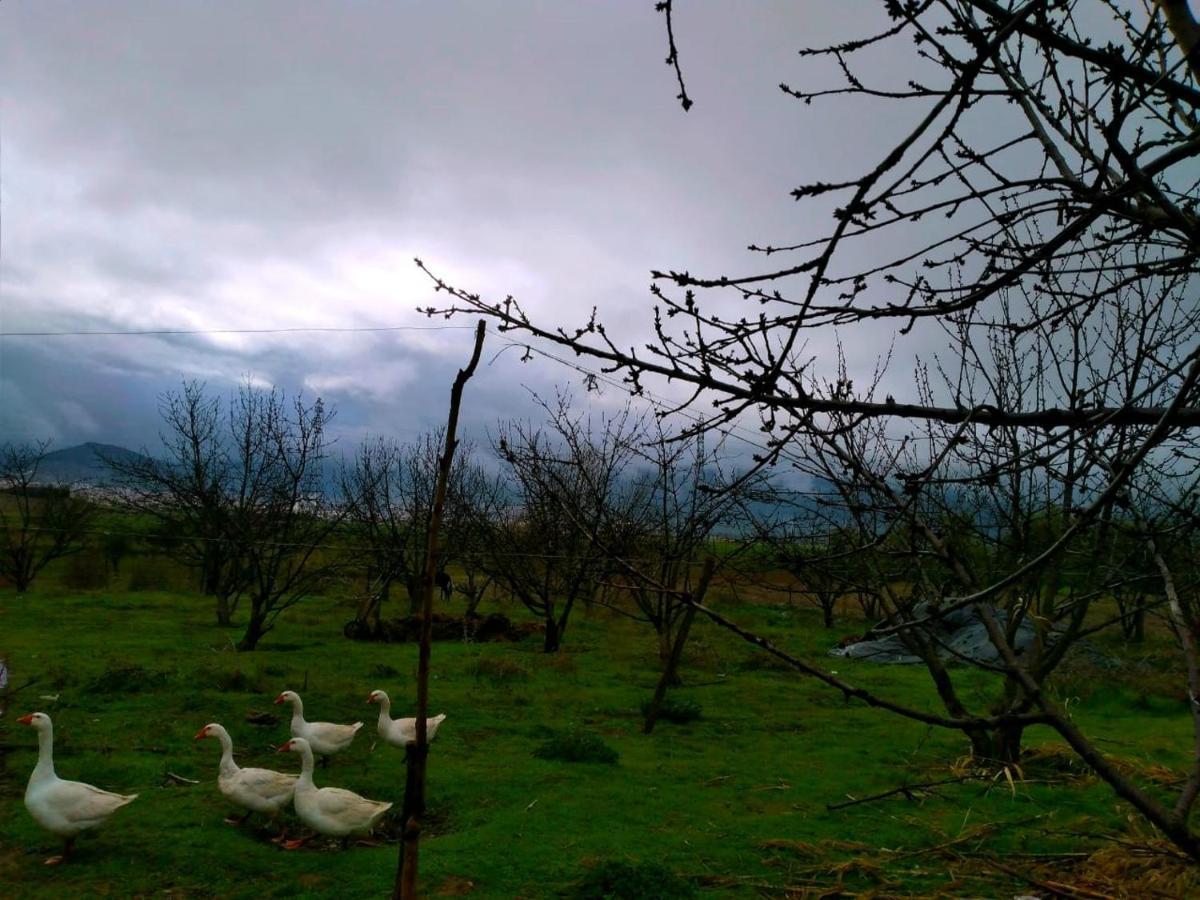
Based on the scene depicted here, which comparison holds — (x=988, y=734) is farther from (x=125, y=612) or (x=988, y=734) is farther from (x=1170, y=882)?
(x=125, y=612)

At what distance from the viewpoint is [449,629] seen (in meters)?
17.0

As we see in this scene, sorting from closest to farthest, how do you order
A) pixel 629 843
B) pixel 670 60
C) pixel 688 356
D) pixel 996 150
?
pixel 670 60, pixel 688 356, pixel 996 150, pixel 629 843

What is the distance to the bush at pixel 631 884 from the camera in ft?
14.0

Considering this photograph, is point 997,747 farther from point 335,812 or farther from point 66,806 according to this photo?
point 66,806

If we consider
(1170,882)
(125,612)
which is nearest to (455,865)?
(1170,882)

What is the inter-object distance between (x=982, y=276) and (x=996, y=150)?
358 millimetres

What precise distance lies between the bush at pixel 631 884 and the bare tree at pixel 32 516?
73.1ft

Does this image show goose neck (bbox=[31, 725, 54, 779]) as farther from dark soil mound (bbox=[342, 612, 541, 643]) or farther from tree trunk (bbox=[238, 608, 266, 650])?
dark soil mound (bbox=[342, 612, 541, 643])

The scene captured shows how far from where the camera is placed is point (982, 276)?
2092 millimetres

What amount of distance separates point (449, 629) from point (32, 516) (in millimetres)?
15628

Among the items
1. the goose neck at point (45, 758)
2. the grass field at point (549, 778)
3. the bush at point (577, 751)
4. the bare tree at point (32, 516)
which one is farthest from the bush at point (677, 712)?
the bare tree at point (32, 516)

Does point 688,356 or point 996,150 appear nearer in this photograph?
point 688,356

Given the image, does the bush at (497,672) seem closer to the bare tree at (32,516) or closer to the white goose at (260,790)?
the white goose at (260,790)

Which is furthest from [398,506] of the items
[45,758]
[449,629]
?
[45,758]
